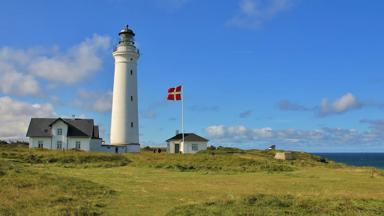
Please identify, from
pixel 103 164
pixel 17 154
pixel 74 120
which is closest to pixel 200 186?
pixel 103 164

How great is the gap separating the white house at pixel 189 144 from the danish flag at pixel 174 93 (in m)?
5.13

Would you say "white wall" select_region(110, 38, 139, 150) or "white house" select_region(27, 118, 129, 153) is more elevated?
"white wall" select_region(110, 38, 139, 150)

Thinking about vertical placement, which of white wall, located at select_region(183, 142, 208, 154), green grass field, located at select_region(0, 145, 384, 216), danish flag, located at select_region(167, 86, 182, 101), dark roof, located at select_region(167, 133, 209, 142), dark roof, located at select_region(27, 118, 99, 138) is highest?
danish flag, located at select_region(167, 86, 182, 101)

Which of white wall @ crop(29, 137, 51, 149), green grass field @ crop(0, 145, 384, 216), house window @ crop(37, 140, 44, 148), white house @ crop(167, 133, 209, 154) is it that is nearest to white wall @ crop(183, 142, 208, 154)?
white house @ crop(167, 133, 209, 154)

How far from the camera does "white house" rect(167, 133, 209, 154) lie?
186ft

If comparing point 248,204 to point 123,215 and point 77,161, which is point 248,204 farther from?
point 77,161

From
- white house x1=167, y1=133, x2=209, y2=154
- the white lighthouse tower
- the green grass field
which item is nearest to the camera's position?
the green grass field

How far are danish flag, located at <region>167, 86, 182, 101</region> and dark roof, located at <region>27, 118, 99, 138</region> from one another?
34.0 ft

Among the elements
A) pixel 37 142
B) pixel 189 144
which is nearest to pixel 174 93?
pixel 189 144

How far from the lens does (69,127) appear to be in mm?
55562

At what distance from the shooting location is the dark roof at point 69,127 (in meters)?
55.1

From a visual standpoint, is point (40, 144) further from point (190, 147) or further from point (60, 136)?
point (190, 147)

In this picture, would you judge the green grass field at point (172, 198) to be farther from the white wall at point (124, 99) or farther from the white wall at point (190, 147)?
the white wall at point (190, 147)

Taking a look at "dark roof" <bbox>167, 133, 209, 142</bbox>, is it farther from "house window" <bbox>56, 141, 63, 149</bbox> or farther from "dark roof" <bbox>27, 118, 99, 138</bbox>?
"house window" <bbox>56, 141, 63, 149</bbox>
